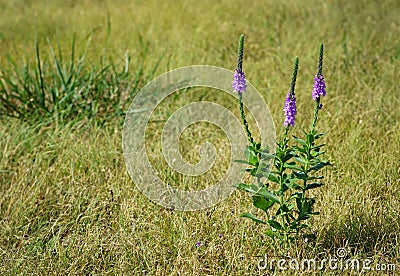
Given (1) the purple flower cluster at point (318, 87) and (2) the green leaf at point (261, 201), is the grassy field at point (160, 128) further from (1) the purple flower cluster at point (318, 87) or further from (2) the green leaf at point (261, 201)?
(1) the purple flower cluster at point (318, 87)

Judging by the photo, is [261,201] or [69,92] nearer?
[261,201]

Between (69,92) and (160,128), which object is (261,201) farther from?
(69,92)

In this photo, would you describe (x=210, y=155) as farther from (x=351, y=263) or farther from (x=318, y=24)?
(x=318, y=24)

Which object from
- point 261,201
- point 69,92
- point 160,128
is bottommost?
point 261,201

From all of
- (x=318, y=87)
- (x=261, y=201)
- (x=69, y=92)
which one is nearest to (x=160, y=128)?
(x=69, y=92)

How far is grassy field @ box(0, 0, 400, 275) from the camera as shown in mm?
2324

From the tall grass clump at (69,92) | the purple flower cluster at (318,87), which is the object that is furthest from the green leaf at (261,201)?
the tall grass clump at (69,92)

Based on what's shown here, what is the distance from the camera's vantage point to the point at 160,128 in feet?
11.5

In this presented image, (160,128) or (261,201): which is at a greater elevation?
(160,128)

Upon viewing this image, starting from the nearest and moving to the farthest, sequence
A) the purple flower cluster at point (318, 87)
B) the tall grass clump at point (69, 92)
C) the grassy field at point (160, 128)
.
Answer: the purple flower cluster at point (318, 87)
the grassy field at point (160, 128)
the tall grass clump at point (69, 92)

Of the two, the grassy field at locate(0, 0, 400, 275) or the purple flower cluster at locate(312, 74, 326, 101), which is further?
the grassy field at locate(0, 0, 400, 275)

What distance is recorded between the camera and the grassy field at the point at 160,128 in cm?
232

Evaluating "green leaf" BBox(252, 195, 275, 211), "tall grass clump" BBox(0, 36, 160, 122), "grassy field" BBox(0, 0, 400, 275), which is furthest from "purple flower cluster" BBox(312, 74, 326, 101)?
"tall grass clump" BBox(0, 36, 160, 122)

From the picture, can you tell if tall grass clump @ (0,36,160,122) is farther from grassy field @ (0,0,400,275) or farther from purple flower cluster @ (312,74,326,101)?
purple flower cluster @ (312,74,326,101)
